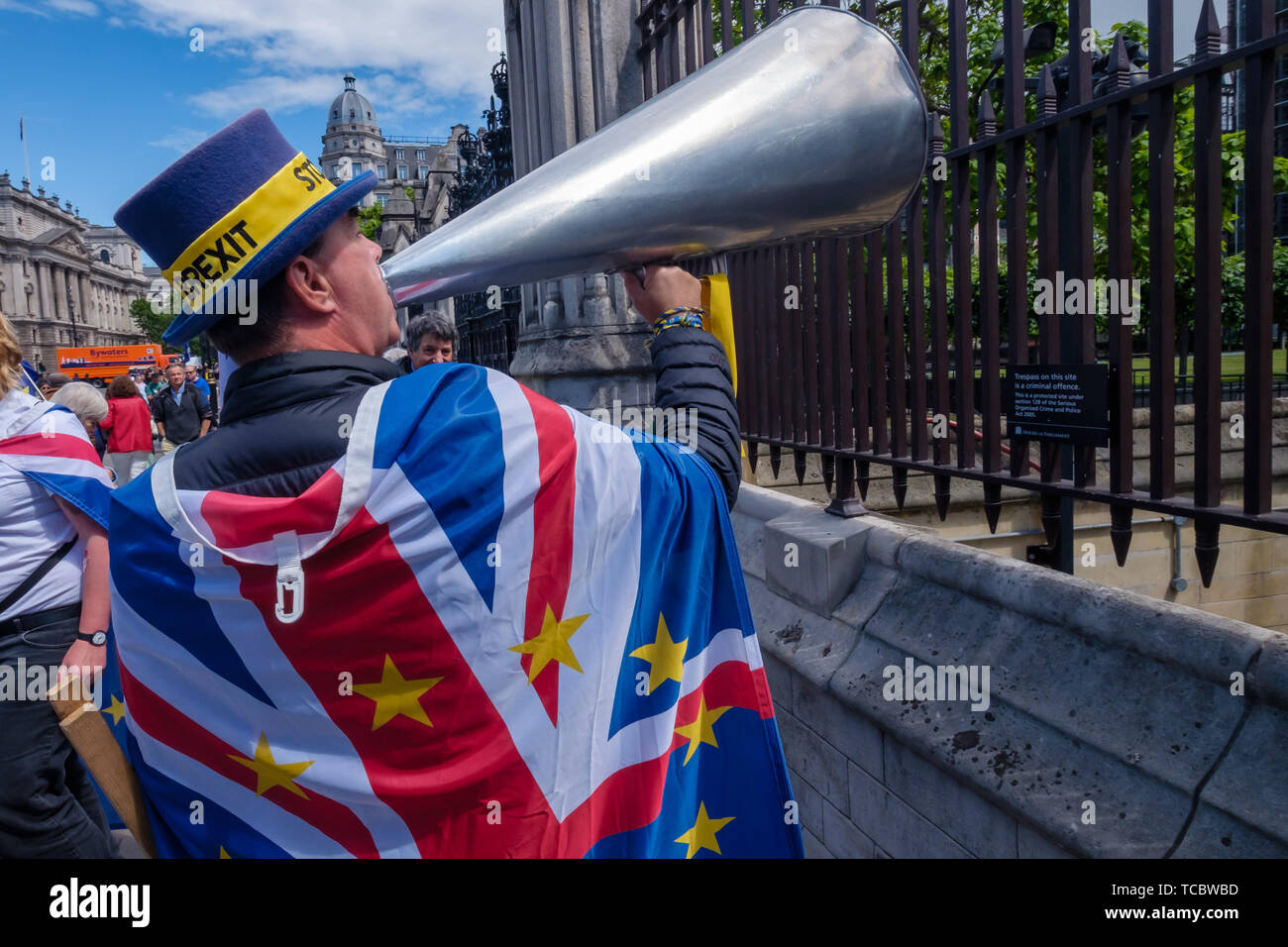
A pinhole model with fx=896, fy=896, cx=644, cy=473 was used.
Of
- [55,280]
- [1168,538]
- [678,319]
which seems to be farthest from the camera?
[55,280]

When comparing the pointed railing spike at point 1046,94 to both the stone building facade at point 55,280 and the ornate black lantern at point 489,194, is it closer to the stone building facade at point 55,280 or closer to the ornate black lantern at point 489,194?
the ornate black lantern at point 489,194

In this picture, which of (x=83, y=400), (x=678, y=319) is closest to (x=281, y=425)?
(x=678, y=319)

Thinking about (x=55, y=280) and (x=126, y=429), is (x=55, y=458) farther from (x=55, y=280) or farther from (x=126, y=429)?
(x=55, y=280)

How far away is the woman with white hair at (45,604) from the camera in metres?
2.61

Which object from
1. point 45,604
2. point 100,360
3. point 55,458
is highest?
point 100,360

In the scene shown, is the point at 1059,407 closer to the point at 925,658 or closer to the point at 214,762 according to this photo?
the point at 925,658

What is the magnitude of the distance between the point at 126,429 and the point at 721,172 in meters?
10.2

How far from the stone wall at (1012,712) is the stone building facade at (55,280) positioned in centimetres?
6959

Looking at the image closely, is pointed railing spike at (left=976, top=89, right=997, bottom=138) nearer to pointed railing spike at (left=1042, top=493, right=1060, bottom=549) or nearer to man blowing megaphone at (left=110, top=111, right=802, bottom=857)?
pointed railing spike at (left=1042, top=493, right=1060, bottom=549)

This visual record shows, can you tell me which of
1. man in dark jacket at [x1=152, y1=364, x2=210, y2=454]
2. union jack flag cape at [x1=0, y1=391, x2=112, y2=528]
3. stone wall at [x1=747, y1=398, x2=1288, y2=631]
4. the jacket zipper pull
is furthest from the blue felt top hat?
man in dark jacket at [x1=152, y1=364, x2=210, y2=454]

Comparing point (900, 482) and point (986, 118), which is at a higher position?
point (986, 118)

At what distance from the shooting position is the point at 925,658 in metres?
2.42

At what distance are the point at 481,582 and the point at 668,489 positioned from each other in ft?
1.21

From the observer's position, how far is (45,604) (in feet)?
9.11
